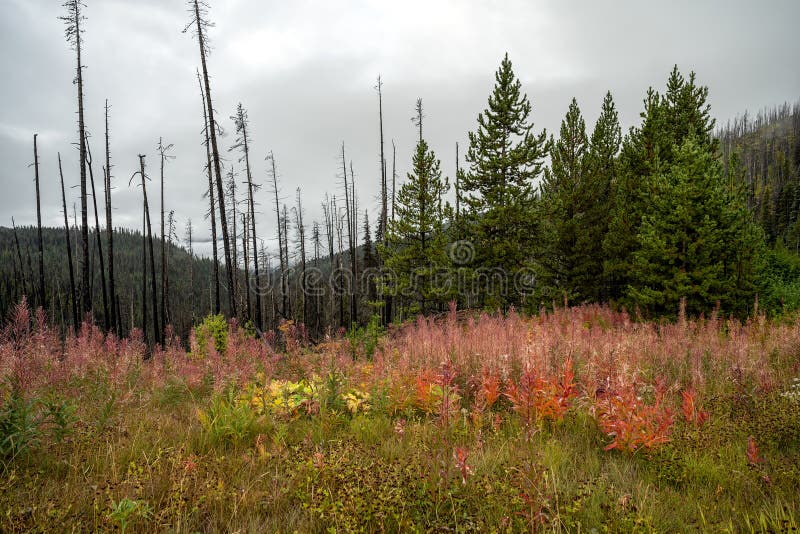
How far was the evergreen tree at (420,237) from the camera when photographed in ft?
54.5

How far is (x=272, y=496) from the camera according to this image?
2.36 m

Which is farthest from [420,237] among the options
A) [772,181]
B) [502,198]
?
[772,181]

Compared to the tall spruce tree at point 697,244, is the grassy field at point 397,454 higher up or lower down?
lower down

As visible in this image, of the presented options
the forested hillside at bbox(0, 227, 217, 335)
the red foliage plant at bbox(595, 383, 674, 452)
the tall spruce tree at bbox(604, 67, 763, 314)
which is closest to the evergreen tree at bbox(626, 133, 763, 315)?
the tall spruce tree at bbox(604, 67, 763, 314)

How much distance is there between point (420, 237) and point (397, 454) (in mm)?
14721

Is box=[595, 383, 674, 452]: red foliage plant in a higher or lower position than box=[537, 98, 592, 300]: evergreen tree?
lower

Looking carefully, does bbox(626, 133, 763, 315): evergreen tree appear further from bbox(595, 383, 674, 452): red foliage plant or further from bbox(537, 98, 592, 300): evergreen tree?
bbox(595, 383, 674, 452): red foliage plant

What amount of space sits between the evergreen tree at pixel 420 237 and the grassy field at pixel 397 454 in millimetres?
11598

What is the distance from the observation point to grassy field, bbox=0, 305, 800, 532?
2117mm

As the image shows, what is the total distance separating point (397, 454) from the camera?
120 inches

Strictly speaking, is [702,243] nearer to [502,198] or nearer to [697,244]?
[697,244]

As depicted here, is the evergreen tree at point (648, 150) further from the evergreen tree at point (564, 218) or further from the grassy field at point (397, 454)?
the grassy field at point (397, 454)

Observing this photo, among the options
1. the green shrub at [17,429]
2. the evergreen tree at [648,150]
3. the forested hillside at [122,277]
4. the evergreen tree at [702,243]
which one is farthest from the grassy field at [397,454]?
the forested hillside at [122,277]

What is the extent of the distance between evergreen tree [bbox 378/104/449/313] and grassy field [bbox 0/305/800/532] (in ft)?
38.1
